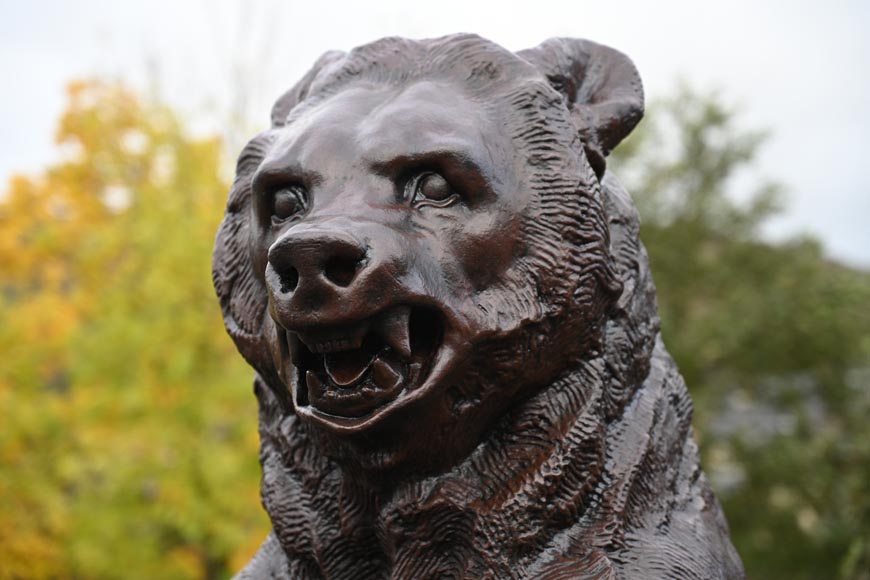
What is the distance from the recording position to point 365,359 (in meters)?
1.61

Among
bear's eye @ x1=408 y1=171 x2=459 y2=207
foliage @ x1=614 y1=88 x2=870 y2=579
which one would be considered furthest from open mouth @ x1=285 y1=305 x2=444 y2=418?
foliage @ x1=614 y1=88 x2=870 y2=579

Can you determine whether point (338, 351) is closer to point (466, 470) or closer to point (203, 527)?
point (466, 470)

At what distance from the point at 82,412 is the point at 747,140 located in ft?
36.6

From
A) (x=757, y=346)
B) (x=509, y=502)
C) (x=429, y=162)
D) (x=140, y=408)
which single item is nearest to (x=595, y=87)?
(x=429, y=162)

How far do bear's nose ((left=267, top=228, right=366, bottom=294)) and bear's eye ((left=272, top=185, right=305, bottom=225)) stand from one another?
0.26m

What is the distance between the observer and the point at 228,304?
202cm

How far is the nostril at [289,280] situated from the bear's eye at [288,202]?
9.6 inches

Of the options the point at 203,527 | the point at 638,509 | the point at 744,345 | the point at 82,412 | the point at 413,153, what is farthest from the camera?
the point at 744,345

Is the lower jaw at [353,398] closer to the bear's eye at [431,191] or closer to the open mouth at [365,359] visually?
the open mouth at [365,359]

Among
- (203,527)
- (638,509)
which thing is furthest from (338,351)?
(203,527)

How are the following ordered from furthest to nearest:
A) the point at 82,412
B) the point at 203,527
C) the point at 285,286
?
the point at 82,412
the point at 203,527
the point at 285,286

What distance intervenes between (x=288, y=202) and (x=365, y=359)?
0.37 meters

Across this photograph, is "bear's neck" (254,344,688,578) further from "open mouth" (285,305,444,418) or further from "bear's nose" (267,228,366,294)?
"bear's nose" (267,228,366,294)

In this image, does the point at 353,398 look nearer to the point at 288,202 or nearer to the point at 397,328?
the point at 397,328
